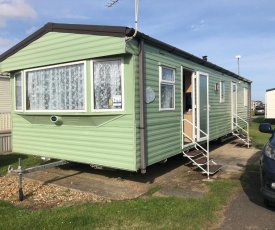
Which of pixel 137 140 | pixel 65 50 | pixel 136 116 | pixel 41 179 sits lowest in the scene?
pixel 41 179

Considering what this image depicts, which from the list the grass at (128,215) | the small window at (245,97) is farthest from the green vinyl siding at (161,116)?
the small window at (245,97)

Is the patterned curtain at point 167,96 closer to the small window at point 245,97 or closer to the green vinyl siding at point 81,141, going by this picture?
the green vinyl siding at point 81,141

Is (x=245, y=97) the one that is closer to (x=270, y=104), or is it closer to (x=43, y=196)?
(x=43, y=196)

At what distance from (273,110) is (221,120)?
19161mm

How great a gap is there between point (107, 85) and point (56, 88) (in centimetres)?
168

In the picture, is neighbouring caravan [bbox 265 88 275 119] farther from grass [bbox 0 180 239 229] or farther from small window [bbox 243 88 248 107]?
grass [bbox 0 180 239 229]

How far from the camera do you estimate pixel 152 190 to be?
20.2 feet

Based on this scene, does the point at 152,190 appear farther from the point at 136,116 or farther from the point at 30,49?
the point at 30,49

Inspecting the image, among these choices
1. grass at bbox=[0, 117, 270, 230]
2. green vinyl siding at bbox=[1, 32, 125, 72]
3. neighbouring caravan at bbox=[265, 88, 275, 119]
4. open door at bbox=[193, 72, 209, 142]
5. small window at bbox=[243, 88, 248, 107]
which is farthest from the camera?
neighbouring caravan at bbox=[265, 88, 275, 119]

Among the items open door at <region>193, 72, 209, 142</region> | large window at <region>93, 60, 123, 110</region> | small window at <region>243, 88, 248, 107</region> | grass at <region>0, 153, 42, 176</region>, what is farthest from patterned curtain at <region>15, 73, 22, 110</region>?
small window at <region>243, 88, 248, 107</region>

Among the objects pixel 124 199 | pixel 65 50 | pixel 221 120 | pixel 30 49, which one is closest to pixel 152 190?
pixel 124 199

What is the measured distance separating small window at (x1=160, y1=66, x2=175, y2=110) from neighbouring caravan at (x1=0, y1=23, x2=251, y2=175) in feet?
0.08

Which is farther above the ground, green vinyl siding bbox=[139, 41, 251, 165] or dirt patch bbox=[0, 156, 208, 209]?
green vinyl siding bbox=[139, 41, 251, 165]

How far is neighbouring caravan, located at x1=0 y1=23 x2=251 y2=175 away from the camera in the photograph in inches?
244
